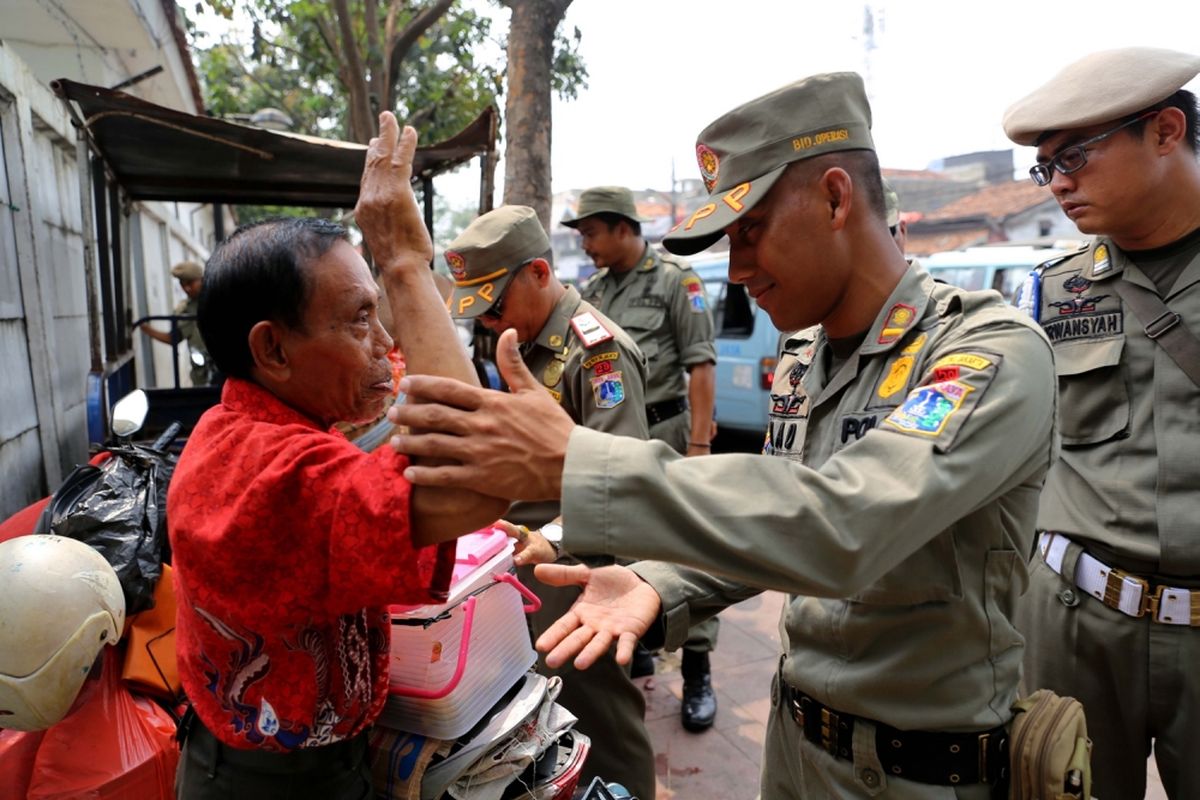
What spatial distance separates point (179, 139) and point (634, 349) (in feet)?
11.6

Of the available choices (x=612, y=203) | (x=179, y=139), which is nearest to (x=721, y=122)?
(x=612, y=203)

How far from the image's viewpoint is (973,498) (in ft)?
3.43

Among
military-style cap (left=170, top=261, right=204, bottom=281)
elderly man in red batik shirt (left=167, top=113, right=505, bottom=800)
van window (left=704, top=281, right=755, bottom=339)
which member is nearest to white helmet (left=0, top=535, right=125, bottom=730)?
elderly man in red batik shirt (left=167, top=113, right=505, bottom=800)

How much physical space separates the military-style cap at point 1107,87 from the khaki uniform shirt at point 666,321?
2414 mm

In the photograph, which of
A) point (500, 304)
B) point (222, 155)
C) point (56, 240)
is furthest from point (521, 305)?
point (56, 240)

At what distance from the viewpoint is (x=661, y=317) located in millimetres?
4332

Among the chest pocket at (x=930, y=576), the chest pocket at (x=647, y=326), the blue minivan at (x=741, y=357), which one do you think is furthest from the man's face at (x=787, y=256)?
the blue minivan at (x=741, y=357)

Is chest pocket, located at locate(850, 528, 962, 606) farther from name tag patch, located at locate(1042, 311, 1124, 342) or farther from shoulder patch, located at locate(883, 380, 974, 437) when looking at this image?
name tag patch, located at locate(1042, 311, 1124, 342)

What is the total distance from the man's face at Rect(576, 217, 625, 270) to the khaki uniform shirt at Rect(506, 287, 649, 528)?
159 cm

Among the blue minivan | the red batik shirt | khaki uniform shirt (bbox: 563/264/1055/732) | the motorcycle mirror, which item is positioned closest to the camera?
khaki uniform shirt (bbox: 563/264/1055/732)

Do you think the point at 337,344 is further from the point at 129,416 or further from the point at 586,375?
the point at 129,416

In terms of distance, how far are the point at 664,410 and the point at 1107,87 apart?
8.80 feet

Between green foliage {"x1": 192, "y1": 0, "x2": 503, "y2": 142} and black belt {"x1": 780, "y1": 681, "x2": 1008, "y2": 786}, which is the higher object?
green foliage {"x1": 192, "y1": 0, "x2": 503, "y2": 142}

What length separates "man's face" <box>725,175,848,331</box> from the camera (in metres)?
1.32
